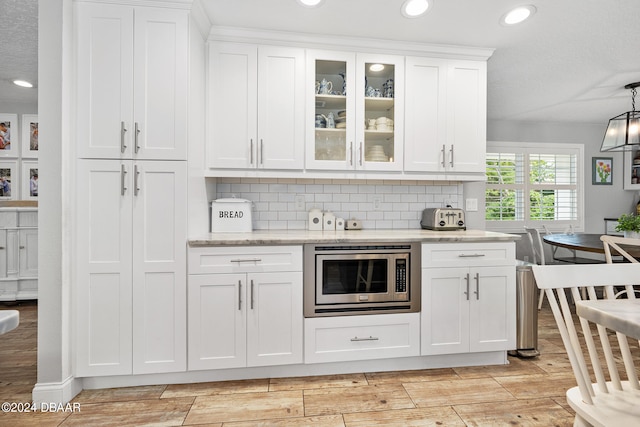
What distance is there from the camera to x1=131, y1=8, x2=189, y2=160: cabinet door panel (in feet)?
6.75

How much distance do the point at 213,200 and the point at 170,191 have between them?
0.60 metres

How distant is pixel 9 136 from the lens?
399cm

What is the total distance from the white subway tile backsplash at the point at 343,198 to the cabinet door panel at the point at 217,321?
2.68 ft

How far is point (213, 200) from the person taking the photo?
2.67 metres

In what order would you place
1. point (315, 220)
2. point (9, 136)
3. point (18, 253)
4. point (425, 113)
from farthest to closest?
point (9, 136), point (18, 253), point (315, 220), point (425, 113)

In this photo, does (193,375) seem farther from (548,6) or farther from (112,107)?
(548,6)

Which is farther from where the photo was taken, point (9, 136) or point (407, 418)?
point (9, 136)

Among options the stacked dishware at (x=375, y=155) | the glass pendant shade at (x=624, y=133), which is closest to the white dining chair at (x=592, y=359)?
the stacked dishware at (x=375, y=155)

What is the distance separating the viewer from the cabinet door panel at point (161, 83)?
2059 mm

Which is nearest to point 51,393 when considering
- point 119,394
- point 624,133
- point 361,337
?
point 119,394

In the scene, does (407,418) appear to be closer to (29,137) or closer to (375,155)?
(375,155)

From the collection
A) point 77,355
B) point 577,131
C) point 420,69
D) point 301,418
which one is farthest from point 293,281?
point 577,131

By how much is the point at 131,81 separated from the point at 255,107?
2.64 ft

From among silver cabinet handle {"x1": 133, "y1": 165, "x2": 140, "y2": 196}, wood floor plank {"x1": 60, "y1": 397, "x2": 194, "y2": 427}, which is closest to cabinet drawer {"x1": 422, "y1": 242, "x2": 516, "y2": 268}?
wood floor plank {"x1": 60, "y1": 397, "x2": 194, "y2": 427}
